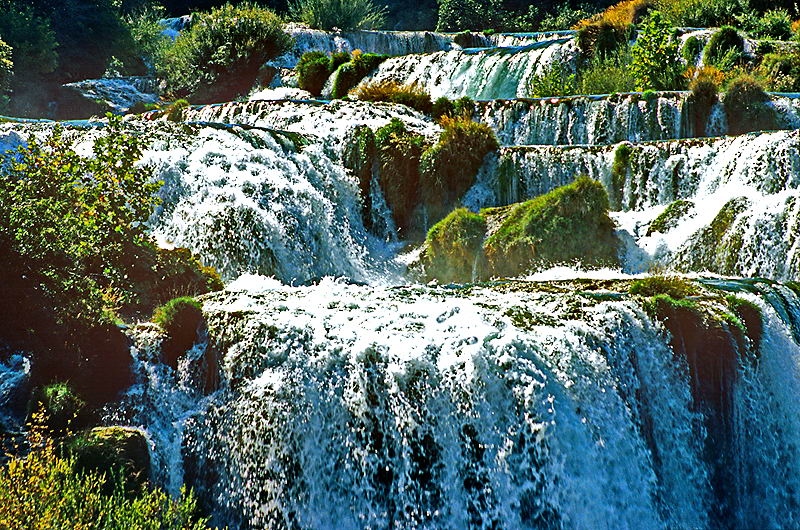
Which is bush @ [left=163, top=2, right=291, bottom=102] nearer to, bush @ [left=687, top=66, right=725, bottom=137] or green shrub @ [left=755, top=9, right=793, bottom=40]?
green shrub @ [left=755, top=9, right=793, bottom=40]

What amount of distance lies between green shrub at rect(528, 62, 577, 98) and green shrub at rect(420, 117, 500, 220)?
477 centimetres

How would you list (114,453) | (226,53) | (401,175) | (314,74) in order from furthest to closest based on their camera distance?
(226,53), (314,74), (401,175), (114,453)

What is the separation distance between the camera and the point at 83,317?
302 inches

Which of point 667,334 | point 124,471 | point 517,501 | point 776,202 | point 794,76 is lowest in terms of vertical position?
point 517,501

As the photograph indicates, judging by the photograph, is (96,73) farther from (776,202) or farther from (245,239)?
(776,202)

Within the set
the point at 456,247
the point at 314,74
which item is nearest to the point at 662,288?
the point at 456,247

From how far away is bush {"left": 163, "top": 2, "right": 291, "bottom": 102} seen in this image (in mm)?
24969

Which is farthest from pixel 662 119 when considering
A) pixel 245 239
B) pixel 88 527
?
pixel 88 527

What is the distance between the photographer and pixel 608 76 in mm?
18141

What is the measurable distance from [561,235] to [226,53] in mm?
16203

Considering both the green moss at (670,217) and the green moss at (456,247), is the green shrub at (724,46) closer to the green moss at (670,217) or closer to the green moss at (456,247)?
the green moss at (670,217)

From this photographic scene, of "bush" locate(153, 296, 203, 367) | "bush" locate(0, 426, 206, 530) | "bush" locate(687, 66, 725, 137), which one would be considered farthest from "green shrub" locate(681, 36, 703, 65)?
"bush" locate(0, 426, 206, 530)

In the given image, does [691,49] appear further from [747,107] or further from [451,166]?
[451,166]

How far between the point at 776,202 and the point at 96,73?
23.7 m
